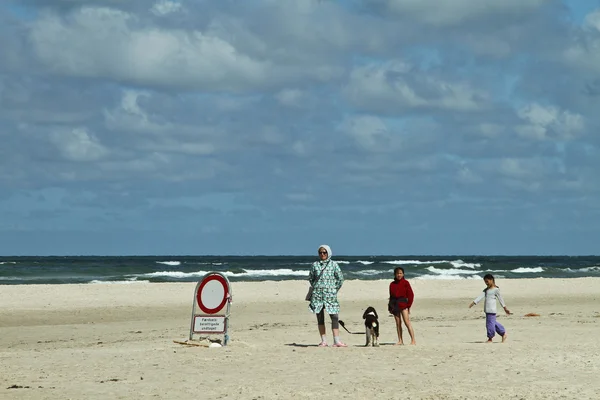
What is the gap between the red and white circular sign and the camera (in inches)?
557

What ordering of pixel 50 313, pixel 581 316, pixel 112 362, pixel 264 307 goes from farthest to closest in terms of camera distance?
1. pixel 264 307
2. pixel 50 313
3. pixel 581 316
4. pixel 112 362

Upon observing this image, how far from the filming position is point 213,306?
14.2m

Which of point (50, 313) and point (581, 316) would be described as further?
point (50, 313)

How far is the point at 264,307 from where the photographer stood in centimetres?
2603

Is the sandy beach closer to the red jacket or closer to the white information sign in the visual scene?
the white information sign

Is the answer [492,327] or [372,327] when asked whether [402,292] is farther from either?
[492,327]

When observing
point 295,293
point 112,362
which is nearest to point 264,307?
point 295,293

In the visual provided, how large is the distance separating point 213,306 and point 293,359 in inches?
Result: 100

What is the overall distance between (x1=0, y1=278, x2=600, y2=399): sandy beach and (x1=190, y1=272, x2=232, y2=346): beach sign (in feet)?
1.56

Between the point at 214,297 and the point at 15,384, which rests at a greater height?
the point at 214,297

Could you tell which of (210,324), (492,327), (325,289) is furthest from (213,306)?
(492,327)

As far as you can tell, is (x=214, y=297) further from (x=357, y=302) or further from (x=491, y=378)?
(x=357, y=302)

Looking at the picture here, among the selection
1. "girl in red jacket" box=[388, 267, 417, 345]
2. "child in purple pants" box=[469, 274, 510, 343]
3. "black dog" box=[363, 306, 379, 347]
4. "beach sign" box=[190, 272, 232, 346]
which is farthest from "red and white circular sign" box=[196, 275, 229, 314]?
"child in purple pants" box=[469, 274, 510, 343]

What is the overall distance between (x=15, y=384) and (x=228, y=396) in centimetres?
279
